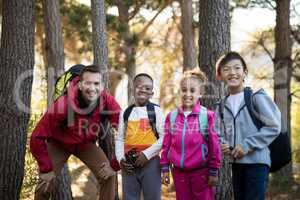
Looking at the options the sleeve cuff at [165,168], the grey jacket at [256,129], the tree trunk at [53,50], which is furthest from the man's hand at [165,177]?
the tree trunk at [53,50]

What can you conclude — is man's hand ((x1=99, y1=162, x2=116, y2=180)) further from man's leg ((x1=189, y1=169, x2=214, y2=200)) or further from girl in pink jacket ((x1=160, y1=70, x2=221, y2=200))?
man's leg ((x1=189, y1=169, x2=214, y2=200))

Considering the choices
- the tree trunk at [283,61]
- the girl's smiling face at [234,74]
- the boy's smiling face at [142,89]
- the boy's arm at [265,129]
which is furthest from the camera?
the tree trunk at [283,61]

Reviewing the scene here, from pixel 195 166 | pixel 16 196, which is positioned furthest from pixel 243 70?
pixel 16 196

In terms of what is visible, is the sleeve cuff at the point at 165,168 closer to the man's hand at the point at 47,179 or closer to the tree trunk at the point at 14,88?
the man's hand at the point at 47,179

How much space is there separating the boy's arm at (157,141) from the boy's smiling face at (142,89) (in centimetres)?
16

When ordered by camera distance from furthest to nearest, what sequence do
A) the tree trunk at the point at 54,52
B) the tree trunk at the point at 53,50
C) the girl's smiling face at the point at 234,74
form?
the tree trunk at the point at 53,50, the tree trunk at the point at 54,52, the girl's smiling face at the point at 234,74

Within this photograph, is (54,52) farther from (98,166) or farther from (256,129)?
(256,129)

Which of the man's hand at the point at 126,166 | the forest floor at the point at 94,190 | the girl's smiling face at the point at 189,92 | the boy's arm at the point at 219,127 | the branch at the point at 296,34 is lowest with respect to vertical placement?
the forest floor at the point at 94,190

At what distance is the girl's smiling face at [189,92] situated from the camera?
15.4 ft

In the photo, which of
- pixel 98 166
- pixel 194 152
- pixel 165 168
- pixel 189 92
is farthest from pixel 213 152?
pixel 98 166

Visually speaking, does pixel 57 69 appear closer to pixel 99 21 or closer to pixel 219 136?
pixel 99 21

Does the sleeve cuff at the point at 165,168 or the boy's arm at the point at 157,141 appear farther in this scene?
the boy's arm at the point at 157,141

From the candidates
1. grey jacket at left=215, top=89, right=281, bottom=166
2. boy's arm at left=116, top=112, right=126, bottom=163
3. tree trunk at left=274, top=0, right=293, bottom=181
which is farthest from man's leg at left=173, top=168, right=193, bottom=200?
tree trunk at left=274, top=0, right=293, bottom=181

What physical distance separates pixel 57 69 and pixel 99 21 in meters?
1.14
